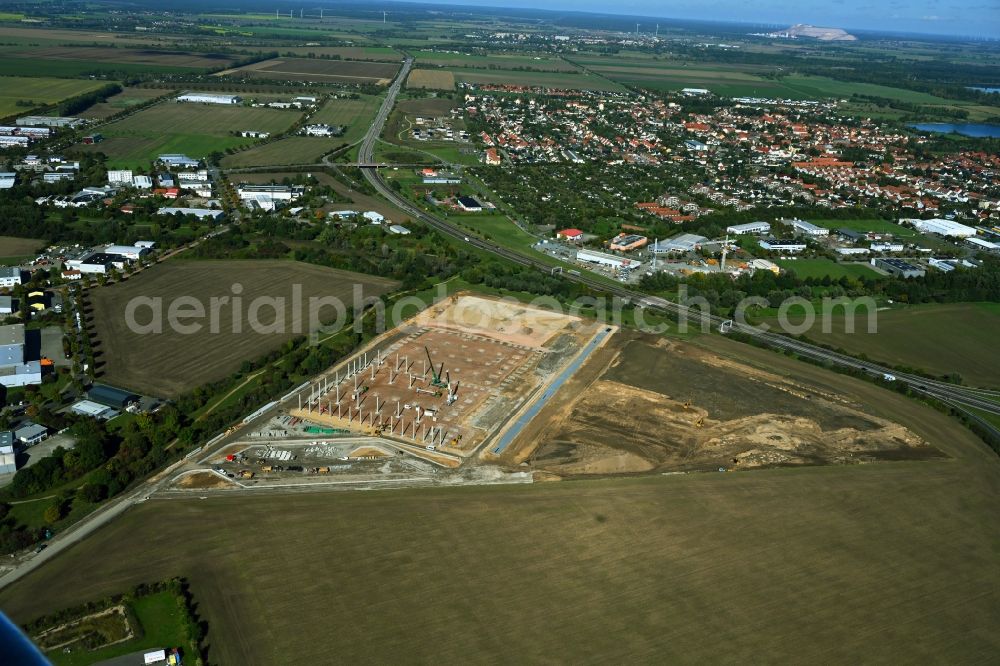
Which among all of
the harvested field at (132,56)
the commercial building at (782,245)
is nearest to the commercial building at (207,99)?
the harvested field at (132,56)

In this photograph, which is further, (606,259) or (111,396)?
(606,259)

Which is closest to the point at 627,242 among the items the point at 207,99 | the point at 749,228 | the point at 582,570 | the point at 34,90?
the point at 749,228

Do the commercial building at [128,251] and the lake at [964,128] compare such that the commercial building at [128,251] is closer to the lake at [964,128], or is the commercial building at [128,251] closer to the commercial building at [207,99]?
the commercial building at [207,99]

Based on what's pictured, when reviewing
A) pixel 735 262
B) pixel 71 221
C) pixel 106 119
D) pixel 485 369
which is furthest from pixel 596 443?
pixel 106 119

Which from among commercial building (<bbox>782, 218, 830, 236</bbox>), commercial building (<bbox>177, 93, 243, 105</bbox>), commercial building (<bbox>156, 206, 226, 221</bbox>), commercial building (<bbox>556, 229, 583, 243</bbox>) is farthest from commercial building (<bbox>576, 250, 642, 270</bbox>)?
commercial building (<bbox>177, 93, 243, 105</bbox>)

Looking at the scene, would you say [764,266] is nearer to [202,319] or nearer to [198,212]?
[202,319]

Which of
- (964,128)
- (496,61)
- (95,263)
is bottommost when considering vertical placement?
(95,263)
